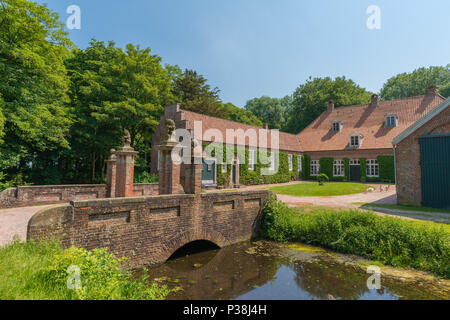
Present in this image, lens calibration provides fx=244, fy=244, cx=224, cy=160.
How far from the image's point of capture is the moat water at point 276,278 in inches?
225

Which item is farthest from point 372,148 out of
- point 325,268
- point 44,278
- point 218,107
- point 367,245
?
point 44,278

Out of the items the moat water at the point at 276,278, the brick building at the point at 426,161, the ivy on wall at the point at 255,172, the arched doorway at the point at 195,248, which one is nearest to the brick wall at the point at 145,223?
the arched doorway at the point at 195,248

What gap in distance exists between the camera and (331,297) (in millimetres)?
5582

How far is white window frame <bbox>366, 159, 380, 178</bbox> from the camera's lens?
27062 millimetres

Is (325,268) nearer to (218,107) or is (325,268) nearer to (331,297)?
(331,297)

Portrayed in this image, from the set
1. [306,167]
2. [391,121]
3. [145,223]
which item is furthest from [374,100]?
[145,223]

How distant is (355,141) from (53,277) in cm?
3133

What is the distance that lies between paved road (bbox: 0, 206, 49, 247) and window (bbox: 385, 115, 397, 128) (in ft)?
108

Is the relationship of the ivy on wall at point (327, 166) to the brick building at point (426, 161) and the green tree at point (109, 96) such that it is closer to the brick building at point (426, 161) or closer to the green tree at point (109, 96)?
the brick building at point (426, 161)

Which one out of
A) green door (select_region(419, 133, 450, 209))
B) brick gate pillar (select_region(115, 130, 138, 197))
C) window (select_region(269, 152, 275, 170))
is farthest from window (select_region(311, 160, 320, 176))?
brick gate pillar (select_region(115, 130, 138, 197))

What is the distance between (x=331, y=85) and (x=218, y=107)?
23794 millimetres

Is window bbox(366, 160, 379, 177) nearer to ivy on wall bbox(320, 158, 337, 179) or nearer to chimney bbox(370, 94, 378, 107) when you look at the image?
ivy on wall bbox(320, 158, 337, 179)

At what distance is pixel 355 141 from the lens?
2898 cm

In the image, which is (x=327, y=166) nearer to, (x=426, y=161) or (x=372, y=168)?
(x=372, y=168)
